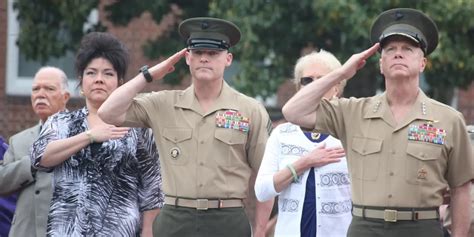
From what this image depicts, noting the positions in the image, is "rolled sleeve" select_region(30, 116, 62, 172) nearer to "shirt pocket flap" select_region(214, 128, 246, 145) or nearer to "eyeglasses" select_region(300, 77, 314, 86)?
"shirt pocket flap" select_region(214, 128, 246, 145)

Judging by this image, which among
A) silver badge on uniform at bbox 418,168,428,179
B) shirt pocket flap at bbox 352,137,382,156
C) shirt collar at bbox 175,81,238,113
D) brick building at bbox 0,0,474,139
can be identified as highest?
brick building at bbox 0,0,474,139

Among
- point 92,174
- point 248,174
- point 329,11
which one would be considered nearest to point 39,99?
point 92,174

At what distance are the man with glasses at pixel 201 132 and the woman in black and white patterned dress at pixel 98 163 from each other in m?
0.37

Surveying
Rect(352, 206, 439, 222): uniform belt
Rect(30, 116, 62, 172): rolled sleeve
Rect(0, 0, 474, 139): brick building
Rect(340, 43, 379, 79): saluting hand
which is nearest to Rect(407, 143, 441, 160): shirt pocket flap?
Rect(352, 206, 439, 222): uniform belt

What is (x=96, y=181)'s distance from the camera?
25.0 ft

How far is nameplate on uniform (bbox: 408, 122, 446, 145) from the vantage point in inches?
261

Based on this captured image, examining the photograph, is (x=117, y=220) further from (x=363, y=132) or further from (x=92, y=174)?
(x=363, y=132)

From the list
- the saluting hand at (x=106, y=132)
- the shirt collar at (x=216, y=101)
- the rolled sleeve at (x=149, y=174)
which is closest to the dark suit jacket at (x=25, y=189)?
the rolled sleeve at (x=149, y=174)

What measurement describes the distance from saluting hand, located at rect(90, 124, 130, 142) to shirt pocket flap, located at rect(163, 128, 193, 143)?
0.41 metres

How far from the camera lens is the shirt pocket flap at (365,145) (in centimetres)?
668

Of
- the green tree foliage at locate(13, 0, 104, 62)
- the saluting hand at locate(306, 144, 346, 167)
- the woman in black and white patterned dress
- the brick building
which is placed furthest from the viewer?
the brick building

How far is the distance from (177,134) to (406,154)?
133 centimetres

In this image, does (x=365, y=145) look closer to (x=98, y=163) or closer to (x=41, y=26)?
(x=98, y=163)

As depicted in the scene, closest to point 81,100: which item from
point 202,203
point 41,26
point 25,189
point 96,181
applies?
point 41,26
